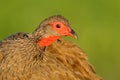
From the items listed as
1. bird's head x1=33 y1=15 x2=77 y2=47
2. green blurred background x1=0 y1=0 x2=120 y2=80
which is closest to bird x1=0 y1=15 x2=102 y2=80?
bird's head x1=33 y1=15 x2=77 y2=47

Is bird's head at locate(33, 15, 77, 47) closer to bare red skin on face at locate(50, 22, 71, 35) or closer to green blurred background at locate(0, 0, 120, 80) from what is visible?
bare red skin on face at locate(50, 22, 71, 35)

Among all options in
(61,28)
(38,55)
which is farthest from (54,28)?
(38,55)

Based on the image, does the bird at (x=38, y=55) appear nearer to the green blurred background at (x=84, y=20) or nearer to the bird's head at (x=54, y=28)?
the bird's head at (x=54, y=28)

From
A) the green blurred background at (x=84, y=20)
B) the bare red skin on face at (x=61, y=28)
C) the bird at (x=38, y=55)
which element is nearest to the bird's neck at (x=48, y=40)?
the bird at (x=38, y=55)

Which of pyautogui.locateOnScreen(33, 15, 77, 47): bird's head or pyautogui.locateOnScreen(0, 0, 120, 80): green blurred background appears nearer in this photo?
pyautogui.locateOnScreen(33, 15, 77, 47): bird's head

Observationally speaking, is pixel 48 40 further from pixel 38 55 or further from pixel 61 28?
pixel 38 55

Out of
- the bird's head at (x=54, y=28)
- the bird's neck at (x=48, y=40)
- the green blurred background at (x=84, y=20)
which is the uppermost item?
the green blurred background at (x=84, y=20)
